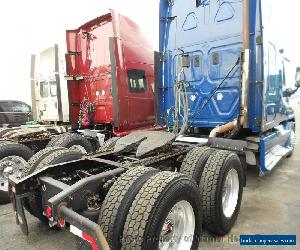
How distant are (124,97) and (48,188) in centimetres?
370

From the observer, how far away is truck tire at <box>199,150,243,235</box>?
2.97m

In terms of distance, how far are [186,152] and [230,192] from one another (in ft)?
2.37

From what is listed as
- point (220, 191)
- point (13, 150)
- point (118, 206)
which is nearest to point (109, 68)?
point (13, 150)

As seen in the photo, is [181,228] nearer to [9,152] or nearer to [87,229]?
[87,229]

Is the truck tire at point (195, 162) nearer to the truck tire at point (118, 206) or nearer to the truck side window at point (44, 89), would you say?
the truck tire at point (118, 206)

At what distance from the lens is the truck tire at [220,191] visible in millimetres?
2971

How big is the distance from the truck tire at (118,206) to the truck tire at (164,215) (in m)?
0.05

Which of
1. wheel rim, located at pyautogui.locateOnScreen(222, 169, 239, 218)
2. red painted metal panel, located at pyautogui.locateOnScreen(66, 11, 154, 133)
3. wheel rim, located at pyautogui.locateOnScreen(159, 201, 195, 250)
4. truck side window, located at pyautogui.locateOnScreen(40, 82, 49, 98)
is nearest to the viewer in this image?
wheel rim, located at pyautogui.locateOnScreen(159, 201, 195, 250)

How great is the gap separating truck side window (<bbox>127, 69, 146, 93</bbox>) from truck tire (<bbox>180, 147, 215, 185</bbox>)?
10.4ft

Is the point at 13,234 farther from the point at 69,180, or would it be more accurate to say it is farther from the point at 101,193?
the point at 101,193

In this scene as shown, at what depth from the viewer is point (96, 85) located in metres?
6.55

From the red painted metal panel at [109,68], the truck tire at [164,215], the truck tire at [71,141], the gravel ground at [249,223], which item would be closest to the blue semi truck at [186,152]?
the truck tire at [164,215]

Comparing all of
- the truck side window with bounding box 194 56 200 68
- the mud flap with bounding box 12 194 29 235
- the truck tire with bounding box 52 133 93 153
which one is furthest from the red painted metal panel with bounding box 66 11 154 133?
the mud flap with bounding box 12 194 29 235

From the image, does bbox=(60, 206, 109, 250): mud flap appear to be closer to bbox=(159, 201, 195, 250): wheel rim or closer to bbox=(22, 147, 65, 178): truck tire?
bbox=(159, 201, 195, 250): wheel rim
